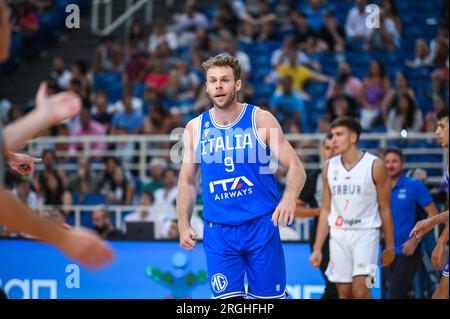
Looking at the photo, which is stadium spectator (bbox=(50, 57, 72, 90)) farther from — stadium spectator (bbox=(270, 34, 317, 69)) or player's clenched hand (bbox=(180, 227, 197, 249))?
player's clenched hand (bbox=(180, 227, 197, 249))

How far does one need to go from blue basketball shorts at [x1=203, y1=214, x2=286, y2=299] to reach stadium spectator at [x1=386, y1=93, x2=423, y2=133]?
6986mm

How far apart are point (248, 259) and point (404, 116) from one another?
282 inches

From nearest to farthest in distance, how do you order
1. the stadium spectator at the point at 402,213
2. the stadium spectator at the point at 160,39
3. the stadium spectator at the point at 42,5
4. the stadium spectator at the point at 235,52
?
the stadium spectator at the point at 402,213
the stadium spectator at the point at 235,52
the stadium spectator at the point at 160,39
the stadium spectator at the point at 42,5

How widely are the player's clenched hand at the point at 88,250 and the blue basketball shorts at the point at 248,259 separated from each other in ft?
11.5

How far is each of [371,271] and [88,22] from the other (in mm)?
12616

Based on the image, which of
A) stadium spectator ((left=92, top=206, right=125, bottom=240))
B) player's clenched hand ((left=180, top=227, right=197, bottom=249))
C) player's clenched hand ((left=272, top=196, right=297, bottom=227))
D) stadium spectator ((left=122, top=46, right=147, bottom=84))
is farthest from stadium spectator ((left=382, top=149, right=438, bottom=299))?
stadium spectator ((left=122, top=46, right=147, bottom=84))

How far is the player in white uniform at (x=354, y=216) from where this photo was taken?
9.43 meters

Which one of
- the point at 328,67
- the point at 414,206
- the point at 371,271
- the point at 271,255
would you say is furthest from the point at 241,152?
the point at 328,67

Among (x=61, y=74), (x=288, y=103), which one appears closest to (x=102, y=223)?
(x=288, y=103)

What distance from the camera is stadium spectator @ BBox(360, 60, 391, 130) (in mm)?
14945

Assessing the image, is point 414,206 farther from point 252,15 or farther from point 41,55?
point 41,55

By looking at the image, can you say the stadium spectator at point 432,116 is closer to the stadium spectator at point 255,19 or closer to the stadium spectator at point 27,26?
the stadium spectator at point 255,19

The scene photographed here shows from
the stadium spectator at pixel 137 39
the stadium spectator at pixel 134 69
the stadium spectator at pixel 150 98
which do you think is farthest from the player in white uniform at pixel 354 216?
the stadium spectator at pixel 137 39

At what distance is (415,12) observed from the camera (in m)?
17.4
